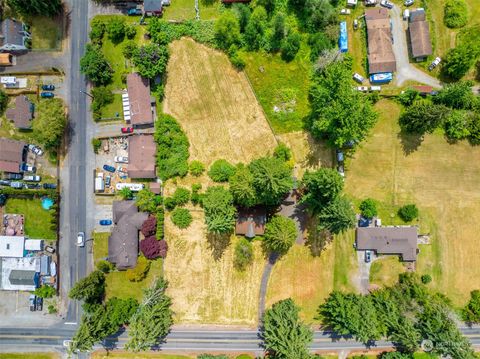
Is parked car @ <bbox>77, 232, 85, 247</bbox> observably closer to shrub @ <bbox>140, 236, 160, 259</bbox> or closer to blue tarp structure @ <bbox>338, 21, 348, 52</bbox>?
shrub @ <bbox>140, 236, 160, 259</bbox>

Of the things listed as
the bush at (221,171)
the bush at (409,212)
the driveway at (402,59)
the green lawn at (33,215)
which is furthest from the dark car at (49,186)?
the driveway at (402,59)

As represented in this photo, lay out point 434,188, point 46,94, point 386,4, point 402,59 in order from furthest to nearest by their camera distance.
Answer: point 46,94, point 402,59, point 434,188, point 386,4

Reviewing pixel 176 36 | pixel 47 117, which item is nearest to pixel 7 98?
pixel 47 117

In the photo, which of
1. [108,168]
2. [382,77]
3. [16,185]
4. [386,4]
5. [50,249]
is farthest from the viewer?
[50,249]

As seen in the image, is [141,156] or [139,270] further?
[141,156]

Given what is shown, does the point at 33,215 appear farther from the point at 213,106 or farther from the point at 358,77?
the point at 358,77

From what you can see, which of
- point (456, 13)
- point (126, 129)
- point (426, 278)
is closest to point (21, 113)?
point (126, 129)

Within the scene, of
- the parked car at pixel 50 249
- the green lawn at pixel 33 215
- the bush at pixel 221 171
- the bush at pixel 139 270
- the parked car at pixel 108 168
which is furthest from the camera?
the green lawn at pixel 33 215

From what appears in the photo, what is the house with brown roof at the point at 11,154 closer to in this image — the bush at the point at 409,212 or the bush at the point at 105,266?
the bush at the point at 105,266
